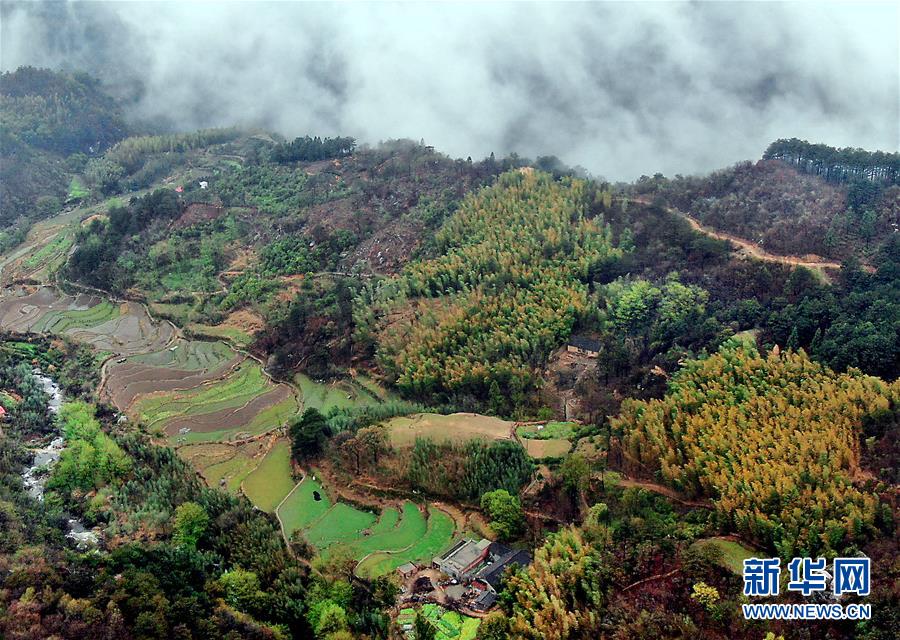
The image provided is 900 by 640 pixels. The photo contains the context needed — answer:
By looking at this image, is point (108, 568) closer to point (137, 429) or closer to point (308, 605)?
point (308, 605)

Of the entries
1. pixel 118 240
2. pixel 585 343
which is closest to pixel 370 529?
pixel 585 343

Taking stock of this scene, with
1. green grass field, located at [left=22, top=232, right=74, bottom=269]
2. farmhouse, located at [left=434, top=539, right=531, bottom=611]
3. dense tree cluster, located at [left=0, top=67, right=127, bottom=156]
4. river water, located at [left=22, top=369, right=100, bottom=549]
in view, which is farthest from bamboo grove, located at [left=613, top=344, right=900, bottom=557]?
dense tree cluster, located at [left=0, top=67, right=127, bottom=156]

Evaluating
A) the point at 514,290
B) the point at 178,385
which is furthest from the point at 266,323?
the point at 514,290

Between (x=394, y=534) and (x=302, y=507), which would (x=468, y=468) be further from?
(x=302, y=507)

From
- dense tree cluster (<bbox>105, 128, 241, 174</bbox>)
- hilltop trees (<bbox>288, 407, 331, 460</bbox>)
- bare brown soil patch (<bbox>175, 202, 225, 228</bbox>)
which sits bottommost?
hilltop trees (<bbox>288, 407, 331, 460</bbox>)

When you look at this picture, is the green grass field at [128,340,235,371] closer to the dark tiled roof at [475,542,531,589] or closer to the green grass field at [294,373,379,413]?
the green grass field at [294,373,379,413]

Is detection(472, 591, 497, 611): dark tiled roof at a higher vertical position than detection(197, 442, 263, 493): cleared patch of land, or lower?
lower
